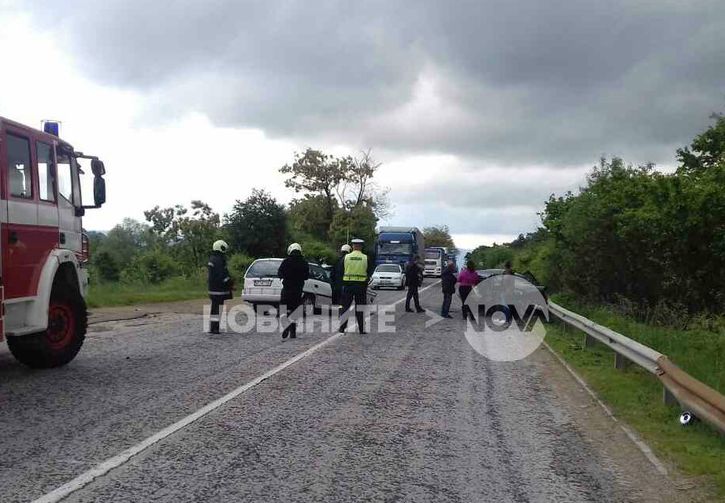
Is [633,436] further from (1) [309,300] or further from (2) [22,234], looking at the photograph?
(1) [309,300]

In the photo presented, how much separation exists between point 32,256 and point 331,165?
55.6m

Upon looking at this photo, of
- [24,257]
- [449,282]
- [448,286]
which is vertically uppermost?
[24,257]

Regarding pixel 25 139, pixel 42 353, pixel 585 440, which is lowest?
pixel 585 440

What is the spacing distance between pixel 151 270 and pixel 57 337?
31249mm

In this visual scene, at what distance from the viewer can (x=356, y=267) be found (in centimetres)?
1473

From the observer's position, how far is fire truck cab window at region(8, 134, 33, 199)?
324 inches

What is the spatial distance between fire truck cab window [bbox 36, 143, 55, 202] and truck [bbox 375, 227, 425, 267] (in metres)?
32.8

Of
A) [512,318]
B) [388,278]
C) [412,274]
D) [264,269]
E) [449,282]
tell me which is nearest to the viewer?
[512,318]

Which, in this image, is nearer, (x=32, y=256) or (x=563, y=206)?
(x=32, y=256)

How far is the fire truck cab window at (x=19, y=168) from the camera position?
822 centimetres

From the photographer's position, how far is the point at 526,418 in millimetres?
7105

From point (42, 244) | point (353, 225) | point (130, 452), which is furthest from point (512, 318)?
point (353, 225)

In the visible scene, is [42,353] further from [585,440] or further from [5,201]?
[585,440]

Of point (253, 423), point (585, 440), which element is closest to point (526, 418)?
point (585, 440)
